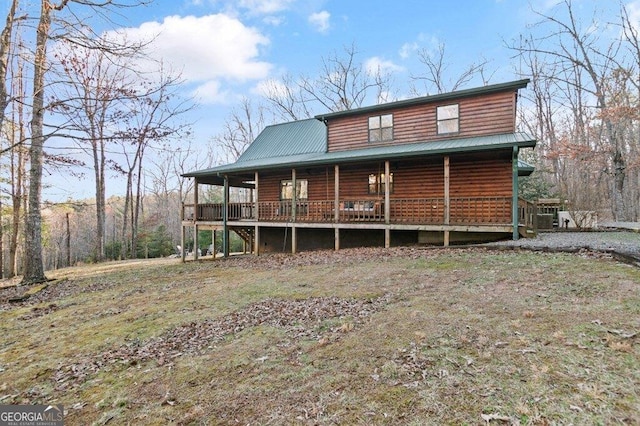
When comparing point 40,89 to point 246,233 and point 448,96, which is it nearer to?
point 246,233

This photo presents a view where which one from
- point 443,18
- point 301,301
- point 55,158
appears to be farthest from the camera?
point 443,18

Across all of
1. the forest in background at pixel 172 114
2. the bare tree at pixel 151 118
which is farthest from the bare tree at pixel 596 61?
the bare tree at pixel 151 118

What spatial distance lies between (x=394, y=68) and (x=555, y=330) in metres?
33.1

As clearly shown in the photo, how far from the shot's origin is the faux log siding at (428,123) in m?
13.3

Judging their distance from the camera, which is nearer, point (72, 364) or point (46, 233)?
point (72, 364)

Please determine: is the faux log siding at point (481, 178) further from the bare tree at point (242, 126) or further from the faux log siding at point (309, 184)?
the bare tree at point (242, 126)

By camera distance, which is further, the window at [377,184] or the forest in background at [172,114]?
the window at [377,184]

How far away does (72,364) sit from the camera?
4.57 m

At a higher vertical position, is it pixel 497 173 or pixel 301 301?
pixel 497 173

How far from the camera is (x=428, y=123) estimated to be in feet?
48.4

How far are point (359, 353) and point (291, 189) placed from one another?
14.9m

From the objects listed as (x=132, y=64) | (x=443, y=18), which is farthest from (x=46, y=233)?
(x=443, y=18)

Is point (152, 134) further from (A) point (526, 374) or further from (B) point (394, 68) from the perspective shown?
(B) point (394, 68)

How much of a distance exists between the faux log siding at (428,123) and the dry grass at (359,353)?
7620mm
